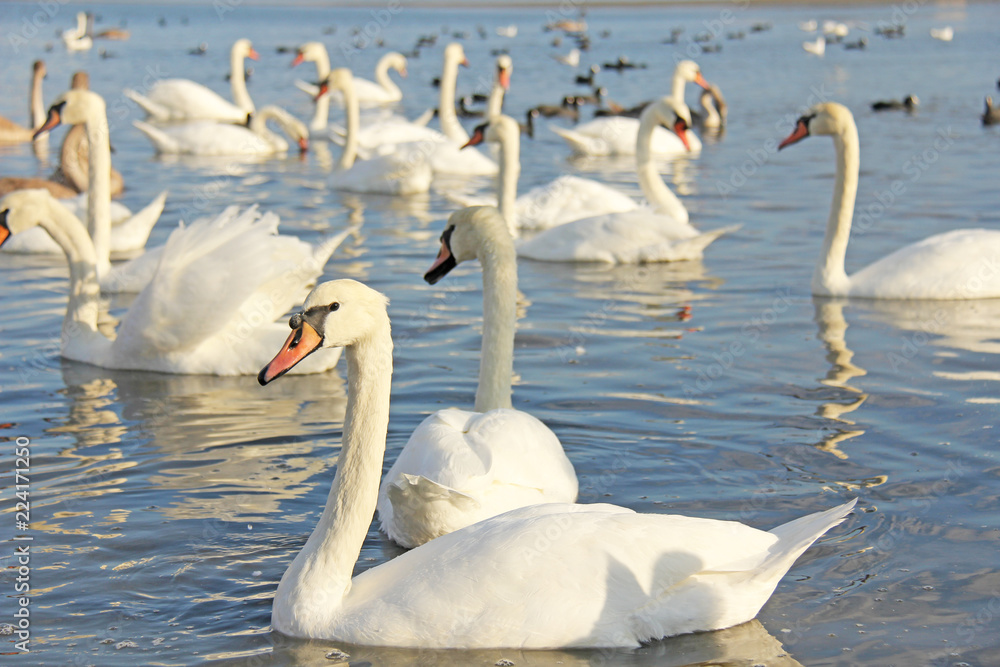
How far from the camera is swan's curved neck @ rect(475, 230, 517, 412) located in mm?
5641

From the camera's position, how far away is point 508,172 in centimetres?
1100

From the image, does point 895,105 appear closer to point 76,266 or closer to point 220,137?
point 220,137

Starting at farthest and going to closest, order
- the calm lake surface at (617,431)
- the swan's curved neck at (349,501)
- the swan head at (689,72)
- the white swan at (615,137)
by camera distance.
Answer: the swan head at (689,72) < the white swan at (615,137) < the calm lake surface at (617,431) < the swan's curved neck at (349,501)

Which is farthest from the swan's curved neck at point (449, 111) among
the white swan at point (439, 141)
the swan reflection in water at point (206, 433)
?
the swan reflection in water at point (206, 433)

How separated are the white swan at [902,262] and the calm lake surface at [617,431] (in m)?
0.14

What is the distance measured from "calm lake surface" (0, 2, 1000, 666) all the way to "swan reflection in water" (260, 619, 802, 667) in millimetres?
11

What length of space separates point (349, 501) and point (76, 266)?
437 cm

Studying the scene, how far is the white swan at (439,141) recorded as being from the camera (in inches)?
601

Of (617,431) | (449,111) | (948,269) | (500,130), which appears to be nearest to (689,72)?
(449,111)

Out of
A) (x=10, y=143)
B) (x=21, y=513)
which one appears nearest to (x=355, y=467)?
(x=21, y=513)

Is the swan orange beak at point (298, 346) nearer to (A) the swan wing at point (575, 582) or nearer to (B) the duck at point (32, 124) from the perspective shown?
(A) the swan wing at point (575, 582)

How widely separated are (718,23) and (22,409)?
232ft

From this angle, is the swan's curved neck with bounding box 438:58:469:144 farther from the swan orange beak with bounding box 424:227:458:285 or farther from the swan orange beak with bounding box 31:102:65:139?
the swan orange beak with bounding box 424:227:458:285

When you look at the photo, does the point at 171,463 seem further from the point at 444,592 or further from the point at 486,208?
the point at 444,592
